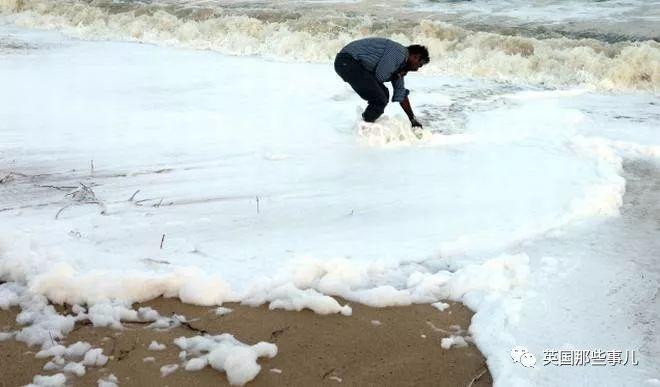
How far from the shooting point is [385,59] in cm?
653

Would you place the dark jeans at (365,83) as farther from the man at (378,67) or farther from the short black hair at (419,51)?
the short black hair at (419,51)

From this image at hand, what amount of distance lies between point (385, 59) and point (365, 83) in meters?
0.31

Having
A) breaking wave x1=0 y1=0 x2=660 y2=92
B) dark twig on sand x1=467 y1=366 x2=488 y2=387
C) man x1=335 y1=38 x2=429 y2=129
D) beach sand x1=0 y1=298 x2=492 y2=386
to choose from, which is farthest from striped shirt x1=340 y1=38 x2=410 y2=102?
breaking wave x1=0 y1=0 x2=660 y2=92

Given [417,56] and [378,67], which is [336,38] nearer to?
[378,67]

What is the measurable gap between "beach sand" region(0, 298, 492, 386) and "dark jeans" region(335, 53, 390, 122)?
11.9ft

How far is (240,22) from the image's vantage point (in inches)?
659

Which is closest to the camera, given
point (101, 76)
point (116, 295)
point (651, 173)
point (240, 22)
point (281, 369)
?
point (281, 369)

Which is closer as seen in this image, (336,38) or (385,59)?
(385,59)

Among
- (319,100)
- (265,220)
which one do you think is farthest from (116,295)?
(319,100)

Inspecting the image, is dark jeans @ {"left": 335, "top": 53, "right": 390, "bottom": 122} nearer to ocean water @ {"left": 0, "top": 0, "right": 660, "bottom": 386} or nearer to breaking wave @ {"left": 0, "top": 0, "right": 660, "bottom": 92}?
ocean water @ {"left": 0, "top": 0, "right": 660, "bottom": 386}

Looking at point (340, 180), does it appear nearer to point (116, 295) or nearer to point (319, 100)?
point (116, 295)

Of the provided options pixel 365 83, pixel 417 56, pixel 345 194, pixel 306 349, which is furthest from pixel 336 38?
pixel 306 349

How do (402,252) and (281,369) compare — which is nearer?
(281,369)

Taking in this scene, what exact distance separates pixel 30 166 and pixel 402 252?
3114mm
